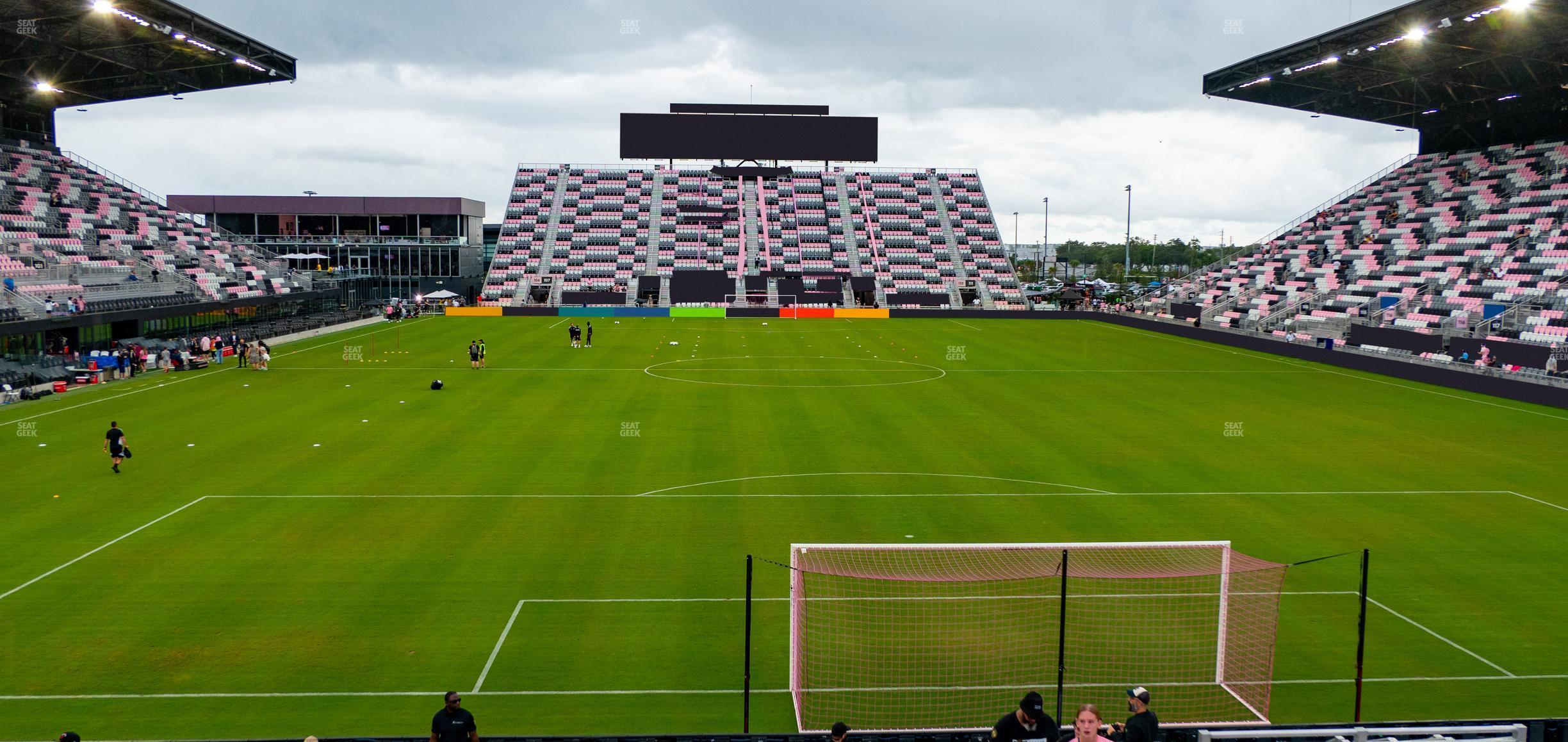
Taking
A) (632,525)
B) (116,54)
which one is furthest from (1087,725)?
(116,54)

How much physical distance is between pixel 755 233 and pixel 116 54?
2215 inches

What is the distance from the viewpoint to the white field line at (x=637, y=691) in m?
11.4

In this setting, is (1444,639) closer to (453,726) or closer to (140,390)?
(453,726)

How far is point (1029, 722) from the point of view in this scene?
859cm

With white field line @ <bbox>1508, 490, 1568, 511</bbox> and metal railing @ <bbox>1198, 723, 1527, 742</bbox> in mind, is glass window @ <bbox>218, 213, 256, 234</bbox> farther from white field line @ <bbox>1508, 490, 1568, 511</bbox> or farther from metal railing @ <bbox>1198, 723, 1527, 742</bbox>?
metal railing @ <bbox>1198, 723, 1527, 742</bbox>

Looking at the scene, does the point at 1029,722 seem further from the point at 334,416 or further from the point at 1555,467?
the point at 334,416

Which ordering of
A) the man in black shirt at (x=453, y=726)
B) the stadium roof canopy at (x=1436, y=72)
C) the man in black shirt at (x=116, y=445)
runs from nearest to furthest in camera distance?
1. the man in black shirt at (x=453, y=726)
2. the man in black shirt at (x=116, y=445)
3. the stadium roof canopy at (x=1436, y=72)

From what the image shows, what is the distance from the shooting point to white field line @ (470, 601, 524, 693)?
39.0 feet

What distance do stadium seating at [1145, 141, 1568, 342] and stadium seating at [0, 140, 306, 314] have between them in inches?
2380

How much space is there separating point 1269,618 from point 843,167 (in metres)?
99.1

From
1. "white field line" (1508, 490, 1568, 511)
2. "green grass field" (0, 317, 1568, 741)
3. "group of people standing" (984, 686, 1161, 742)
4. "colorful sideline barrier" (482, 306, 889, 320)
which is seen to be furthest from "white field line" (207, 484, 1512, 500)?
"colorful sideline barrier" (482, 306, 889, 320)

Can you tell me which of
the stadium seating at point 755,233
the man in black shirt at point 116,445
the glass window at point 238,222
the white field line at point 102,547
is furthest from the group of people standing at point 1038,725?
the glass window at point 238,222

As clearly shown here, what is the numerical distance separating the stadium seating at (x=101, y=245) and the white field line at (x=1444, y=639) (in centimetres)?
4528

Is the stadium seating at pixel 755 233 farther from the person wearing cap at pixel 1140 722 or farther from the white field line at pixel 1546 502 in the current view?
Answer: the person wearing cap at pixel 1140 722
